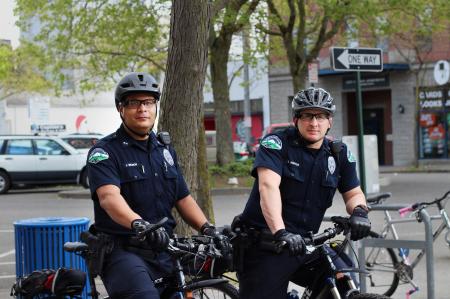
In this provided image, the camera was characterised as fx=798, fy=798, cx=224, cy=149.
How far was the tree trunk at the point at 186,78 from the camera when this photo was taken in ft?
24.1

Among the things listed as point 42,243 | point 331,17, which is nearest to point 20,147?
point 331,17

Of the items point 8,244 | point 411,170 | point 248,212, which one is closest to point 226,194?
point 8,244

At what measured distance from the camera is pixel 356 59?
9.40 m

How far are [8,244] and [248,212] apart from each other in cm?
833

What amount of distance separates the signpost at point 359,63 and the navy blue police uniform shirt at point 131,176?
5001 millimetres

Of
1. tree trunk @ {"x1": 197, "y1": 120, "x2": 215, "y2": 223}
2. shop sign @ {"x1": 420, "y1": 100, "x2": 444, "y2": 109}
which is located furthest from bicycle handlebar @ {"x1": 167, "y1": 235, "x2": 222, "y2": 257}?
shop sign @ {"x1": 420, "y1": 100, "x2": 444, "y2": 109}

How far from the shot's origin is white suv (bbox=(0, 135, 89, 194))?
2308 cm

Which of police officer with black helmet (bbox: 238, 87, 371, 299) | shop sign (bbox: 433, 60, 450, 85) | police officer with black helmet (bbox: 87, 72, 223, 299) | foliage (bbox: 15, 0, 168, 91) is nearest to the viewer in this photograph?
police officer with black helmet (bbox: 87, 72, 223, 299)

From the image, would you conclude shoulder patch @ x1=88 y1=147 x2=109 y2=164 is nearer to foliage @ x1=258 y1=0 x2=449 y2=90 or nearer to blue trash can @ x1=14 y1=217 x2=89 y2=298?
blue trash can @ x1=14 y1=217 x2=89 y2=298

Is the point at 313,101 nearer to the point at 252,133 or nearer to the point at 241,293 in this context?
the point at 241,293

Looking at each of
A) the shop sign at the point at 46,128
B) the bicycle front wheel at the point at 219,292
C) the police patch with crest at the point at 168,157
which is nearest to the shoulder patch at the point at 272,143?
the police patch with crest at the point at 168,157

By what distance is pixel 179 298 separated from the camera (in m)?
4.44

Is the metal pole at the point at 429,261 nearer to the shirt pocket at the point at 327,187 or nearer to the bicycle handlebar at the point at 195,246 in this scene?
the shirt pocket at the point at 327,187

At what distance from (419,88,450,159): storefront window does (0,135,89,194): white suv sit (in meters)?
16.7
